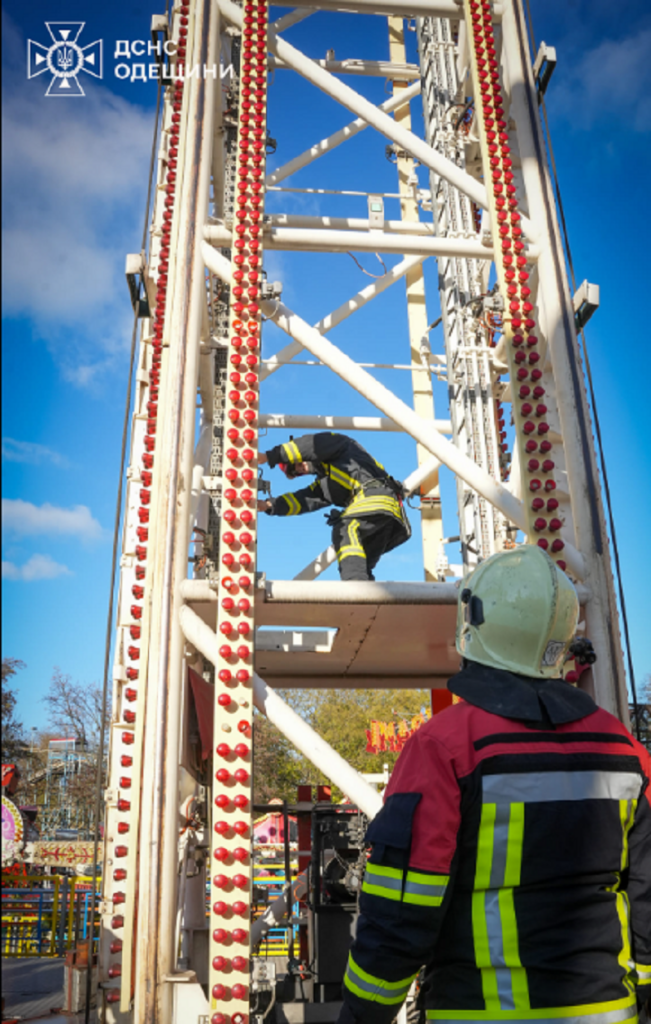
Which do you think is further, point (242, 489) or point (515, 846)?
point (242, 489)

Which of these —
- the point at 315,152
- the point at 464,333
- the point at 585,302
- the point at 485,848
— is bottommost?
the point at 485,848

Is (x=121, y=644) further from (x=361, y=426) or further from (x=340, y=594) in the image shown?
(x=361, y=426)

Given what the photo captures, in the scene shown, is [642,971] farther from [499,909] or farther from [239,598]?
[239,598]

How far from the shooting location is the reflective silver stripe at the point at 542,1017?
198cm

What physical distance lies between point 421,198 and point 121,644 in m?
7.86

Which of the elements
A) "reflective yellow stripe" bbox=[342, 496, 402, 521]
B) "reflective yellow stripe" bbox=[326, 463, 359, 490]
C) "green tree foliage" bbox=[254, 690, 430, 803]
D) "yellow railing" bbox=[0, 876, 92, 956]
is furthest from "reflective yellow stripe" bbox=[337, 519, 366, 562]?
"green tree foliage" bbox=[254, 690, 430, 803]

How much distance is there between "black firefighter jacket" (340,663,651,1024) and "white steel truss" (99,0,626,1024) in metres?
2.89

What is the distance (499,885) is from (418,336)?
932 centimetres

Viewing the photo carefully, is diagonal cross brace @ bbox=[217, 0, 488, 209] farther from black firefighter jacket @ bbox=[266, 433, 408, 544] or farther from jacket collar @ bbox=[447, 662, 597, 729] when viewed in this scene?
jacket collar @ bbox=[447, 662, 597, 729]

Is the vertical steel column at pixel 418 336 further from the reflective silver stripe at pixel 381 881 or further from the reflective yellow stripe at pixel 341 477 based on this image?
the reflective silver stripe at pixel 381 881

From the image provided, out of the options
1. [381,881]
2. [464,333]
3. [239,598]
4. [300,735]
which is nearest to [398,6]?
[464,333]

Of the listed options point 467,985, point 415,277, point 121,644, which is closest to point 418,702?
point 415,277

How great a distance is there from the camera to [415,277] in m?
11.3

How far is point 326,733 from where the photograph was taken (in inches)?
1617
